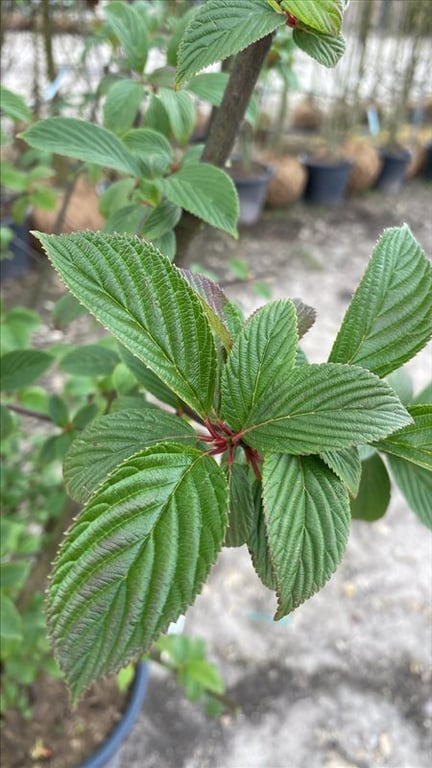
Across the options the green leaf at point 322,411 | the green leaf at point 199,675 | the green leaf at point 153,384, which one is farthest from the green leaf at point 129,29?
the green leaf at point 199,675

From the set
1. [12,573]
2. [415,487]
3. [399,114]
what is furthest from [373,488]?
[399,114]

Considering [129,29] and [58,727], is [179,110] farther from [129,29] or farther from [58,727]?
[58,727]

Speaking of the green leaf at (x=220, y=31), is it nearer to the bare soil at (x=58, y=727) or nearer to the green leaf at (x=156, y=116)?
the green leaf at (x=156, y=116)

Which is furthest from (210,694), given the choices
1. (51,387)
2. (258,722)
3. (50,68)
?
(50,68)

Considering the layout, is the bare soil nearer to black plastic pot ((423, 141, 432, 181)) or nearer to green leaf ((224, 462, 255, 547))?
green leaf ((224, 462, 255, 547))

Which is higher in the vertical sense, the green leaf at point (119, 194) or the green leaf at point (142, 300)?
the green leaf at point (142, 300)
